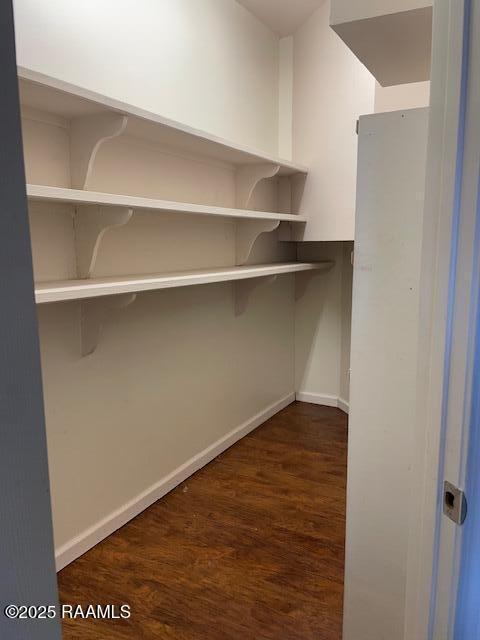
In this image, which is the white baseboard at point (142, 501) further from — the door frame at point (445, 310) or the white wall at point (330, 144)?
the door frame at point (445, 310)

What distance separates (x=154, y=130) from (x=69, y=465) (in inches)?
54.8

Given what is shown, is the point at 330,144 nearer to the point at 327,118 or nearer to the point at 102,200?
the point at 327,118

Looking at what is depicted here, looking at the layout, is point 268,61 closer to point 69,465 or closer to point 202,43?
point 202,43

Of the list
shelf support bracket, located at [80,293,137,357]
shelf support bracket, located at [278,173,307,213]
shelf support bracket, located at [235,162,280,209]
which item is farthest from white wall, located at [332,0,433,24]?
shelf support bracket, located at [278,173,307,213]

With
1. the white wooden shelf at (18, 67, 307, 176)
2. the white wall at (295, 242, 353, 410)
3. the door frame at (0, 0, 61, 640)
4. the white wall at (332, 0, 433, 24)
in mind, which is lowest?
the white wall at (295, 242, 353, 410)

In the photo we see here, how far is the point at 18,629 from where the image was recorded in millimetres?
540

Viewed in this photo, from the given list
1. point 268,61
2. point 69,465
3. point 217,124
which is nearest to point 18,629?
point 69,465

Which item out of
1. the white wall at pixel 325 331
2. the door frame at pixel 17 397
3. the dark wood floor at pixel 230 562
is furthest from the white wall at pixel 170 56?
the dark wood floor at pixel 230 562

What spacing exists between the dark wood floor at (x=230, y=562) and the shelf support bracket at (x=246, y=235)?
122cm

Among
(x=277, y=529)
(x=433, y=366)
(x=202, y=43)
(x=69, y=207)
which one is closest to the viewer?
(x=433, y=366)

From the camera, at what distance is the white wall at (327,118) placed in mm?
2898

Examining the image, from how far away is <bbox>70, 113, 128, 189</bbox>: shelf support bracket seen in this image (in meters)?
1.74

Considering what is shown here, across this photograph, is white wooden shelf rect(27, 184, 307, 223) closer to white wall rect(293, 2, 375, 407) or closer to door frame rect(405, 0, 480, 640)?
white wall rect(293, 2, 375, 407)

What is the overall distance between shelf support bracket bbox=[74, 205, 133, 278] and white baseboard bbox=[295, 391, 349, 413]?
2.34 meters
